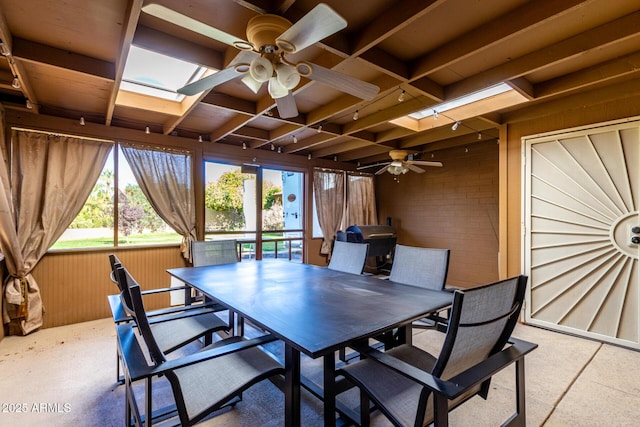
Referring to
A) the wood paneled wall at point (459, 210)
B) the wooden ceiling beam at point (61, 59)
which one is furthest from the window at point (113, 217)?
the wood paneled wall at point (459, 210)

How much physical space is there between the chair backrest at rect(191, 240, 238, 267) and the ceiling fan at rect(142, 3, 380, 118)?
1.90 metres

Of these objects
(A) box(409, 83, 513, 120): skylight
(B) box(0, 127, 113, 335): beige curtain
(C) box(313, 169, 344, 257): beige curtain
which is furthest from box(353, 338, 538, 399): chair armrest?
(C) box(313, 169, 344, 257): beige curtain

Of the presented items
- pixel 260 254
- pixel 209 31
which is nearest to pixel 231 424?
pixel 209 31

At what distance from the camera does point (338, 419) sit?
1796mm

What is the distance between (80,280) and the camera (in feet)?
11.6

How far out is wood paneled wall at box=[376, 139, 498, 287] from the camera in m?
4.74

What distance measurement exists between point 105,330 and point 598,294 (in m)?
5.24

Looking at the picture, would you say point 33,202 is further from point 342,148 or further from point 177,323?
point 342,148

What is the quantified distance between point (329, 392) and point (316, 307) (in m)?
0.45

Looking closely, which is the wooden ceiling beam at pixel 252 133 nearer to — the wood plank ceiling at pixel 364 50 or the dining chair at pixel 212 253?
the wood plank ceiling at pixel 364 50

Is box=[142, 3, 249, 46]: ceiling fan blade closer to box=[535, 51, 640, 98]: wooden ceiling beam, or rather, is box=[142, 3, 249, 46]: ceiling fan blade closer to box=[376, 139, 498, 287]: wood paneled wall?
box=[535, 51, 640, 98]: wooden ceiling beam

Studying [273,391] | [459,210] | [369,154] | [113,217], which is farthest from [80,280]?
[459,210]

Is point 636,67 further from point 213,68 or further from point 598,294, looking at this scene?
point 213,68

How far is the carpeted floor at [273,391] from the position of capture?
6.13ft
